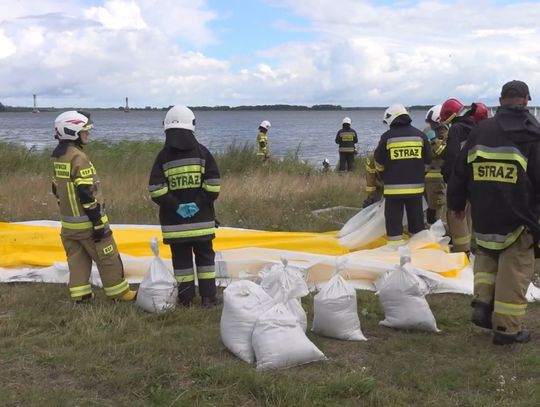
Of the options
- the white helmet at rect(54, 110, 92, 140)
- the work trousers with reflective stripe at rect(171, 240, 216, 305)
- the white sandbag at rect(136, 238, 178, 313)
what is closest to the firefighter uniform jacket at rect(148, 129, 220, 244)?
the work trousers with reflective stripe at rect(171, 240, 216, 305)

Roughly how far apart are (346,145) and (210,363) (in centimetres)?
1364

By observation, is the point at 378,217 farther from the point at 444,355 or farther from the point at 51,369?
the point at 51,369

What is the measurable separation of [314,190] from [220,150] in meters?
6.36

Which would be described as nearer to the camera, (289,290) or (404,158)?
(289,290)

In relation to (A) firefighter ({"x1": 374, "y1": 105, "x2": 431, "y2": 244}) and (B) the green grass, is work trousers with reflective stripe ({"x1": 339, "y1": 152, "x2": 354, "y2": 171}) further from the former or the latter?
(B) the green grass

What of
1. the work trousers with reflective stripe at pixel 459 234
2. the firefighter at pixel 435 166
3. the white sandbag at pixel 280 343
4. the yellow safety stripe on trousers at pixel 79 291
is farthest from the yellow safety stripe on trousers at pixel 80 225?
the firefighter at pixel 435 166

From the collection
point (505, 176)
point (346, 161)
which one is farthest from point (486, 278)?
point (346, 161)

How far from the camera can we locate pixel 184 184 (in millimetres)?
4965

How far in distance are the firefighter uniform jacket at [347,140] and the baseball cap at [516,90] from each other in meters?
12.4

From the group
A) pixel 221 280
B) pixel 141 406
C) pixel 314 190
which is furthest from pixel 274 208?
pixel 141 406

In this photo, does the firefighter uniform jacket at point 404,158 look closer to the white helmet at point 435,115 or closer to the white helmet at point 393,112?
the white helmet at point 393,112

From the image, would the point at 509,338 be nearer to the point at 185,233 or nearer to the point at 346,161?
the point at 185,233

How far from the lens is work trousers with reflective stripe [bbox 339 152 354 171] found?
17034 mm

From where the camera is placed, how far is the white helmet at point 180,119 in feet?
16.2
